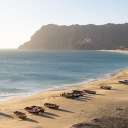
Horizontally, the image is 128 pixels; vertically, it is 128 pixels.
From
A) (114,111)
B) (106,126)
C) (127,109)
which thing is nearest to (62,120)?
(106,126)

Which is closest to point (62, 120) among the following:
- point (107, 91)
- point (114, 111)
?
point (114, 111)

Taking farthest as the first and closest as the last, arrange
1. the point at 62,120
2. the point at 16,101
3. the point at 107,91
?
1. the point at 107,91
2. the point at 16,101
3. the point at 62,120

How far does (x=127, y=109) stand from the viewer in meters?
27.7

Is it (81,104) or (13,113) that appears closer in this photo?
(13,113)

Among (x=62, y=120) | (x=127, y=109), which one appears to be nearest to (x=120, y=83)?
(x=127, y=109)

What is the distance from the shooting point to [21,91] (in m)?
42.8

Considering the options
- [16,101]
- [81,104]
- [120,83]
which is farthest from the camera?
[120,83]

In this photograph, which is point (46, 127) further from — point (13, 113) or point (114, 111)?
point (114, 111)

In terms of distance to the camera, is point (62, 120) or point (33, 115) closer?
point (62, 120)

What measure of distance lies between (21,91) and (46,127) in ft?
72.7

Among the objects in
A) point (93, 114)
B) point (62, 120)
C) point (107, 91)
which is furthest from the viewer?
point (107, 91)

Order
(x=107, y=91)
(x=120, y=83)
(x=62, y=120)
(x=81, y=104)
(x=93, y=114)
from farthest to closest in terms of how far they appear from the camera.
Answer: (x=120, y=83)
(x=107, y=91)
(x=81, y=104)
(x=93, y=114)
(x=62, y=120)

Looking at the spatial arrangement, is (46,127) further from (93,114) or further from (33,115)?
(93,114)

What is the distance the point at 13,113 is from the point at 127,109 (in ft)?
52.1
